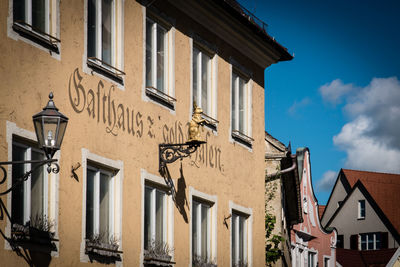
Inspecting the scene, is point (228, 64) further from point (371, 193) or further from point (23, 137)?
point (371, 193)

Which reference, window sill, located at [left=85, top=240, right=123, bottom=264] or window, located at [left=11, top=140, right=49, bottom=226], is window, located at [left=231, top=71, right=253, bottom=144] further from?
window, located at [left=11, top=140, right=49, bottom=226]

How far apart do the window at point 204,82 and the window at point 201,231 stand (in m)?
1.73

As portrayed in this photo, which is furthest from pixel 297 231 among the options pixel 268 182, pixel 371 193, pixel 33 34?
pixel 371 193

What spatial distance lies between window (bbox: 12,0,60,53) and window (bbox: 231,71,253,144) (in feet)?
24.7

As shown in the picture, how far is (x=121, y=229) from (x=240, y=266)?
19.0 ft

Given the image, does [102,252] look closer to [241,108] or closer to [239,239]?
[239,239]

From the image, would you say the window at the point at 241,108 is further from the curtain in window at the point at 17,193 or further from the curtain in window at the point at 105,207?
the curtain in window at the point at 17,193

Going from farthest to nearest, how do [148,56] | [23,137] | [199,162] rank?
[199,162] → [148,56] → [23,137]

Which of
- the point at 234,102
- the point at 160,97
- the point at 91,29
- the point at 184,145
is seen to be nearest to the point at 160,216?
the point at 184,145

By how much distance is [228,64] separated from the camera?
68.3 feet

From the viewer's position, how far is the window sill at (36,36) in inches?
512

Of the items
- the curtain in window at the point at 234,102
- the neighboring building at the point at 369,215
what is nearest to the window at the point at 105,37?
the curtain in window at the point at 234,102

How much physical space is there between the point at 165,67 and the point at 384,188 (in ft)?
169

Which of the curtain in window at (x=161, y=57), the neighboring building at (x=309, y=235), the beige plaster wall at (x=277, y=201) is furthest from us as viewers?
the neighboring building at (x=309, y=235)
